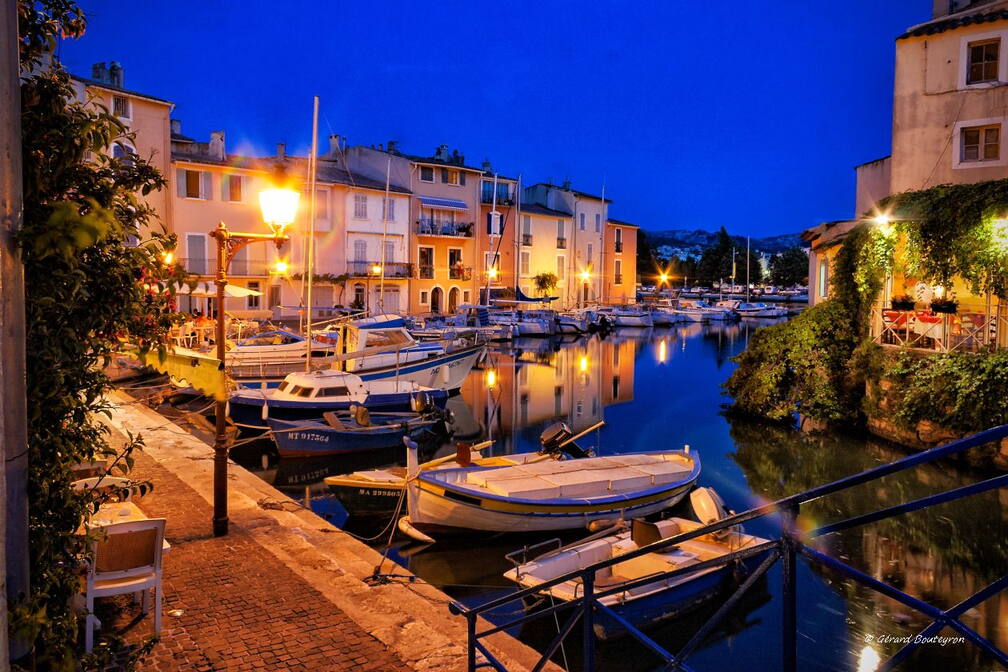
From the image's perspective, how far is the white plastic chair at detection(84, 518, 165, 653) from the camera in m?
5.88

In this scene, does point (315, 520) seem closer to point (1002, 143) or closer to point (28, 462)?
point (28, 462)

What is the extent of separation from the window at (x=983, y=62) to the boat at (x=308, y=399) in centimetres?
1909

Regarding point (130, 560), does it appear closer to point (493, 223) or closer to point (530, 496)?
point (530, 496)

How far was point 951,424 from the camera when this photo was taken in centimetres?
1861

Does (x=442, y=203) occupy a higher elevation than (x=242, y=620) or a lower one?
higher

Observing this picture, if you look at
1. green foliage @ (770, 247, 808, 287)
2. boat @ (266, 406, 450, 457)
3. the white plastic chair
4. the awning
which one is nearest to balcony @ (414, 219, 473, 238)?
→ the awning

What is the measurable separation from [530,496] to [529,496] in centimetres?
2

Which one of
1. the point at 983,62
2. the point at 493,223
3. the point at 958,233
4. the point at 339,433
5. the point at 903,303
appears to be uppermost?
the point at 983,62

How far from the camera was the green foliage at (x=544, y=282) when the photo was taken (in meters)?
64.4

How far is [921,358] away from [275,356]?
20368 mm

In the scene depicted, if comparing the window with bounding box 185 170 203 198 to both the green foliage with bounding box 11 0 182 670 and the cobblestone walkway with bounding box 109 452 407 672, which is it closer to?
the cobblestone walkway with bounding box 109 452 407 672

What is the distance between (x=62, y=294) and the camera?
3279 millimetres

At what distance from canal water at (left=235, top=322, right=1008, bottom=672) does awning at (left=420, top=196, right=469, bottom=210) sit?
70.6 feet

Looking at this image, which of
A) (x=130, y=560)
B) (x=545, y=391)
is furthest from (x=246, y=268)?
(x=130, y=560)
